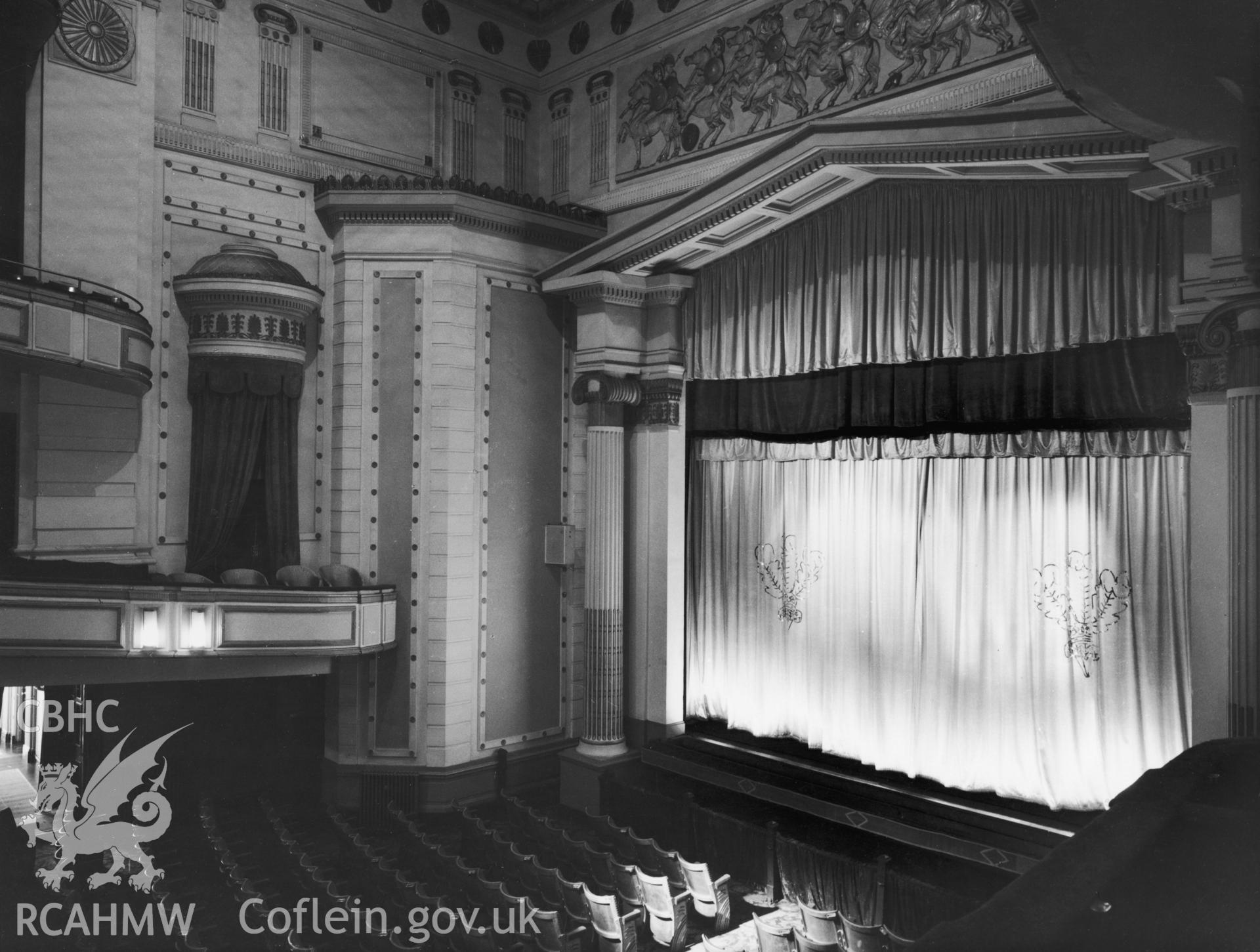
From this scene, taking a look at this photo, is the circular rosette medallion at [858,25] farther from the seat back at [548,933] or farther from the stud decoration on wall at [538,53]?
the seat back at [548,933]

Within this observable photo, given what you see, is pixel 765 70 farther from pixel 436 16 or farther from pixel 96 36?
pixel 96 36

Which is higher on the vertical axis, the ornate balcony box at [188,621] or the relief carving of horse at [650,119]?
the relief carving of horse at [650,119]

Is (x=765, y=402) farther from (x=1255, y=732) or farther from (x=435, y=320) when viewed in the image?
(x=1255, y=732)

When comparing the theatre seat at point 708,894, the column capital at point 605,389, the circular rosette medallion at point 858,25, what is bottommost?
the theatre seat at point 708,894

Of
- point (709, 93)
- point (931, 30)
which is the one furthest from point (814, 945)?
point (709, 93)

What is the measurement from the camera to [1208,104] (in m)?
2.58

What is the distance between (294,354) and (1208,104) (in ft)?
23.0

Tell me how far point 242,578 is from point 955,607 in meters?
5.71

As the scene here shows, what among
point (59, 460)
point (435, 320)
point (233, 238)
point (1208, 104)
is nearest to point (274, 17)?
point (233, 238)

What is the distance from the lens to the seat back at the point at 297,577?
25.8 feet

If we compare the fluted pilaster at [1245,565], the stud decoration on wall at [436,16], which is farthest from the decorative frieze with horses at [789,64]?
the fluted pilaster at [1245,565]

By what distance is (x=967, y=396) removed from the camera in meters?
7.06

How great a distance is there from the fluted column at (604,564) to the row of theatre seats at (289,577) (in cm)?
210

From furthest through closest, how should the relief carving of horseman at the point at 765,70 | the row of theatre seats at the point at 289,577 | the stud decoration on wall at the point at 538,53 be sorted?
the stud decoration on wall at the point at 538,53
the relief carving of horseman at the point at 765,70
the row of theatre seats at the point at 289,577
